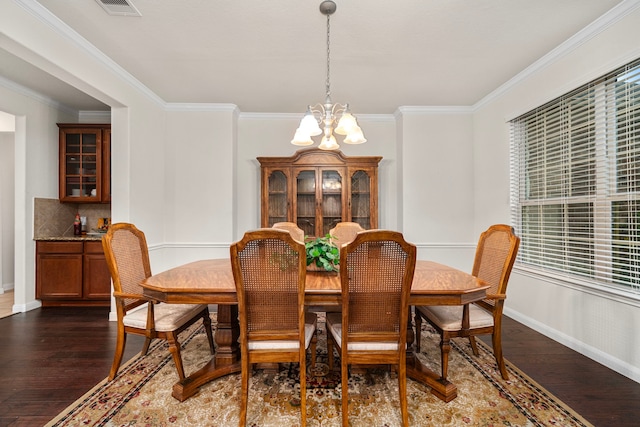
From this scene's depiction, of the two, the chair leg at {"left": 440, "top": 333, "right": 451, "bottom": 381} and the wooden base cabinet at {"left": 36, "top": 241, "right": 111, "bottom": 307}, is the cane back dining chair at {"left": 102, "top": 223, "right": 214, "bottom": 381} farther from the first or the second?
the wooden base cabinet at {"left": 36, "top": 241, "right": 111, "bottom": 307}

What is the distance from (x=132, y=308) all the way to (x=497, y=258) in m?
2.57

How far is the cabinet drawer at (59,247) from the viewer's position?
339 centimetres

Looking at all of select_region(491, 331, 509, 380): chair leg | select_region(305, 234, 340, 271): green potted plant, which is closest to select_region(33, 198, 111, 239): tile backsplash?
select_region(305, 234, 340, 271): green potted plant

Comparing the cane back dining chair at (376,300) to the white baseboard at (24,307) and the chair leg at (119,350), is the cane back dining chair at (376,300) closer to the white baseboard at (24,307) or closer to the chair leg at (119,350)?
the chair leg at (119,350)

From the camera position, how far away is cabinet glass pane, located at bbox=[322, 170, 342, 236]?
12.4 feet

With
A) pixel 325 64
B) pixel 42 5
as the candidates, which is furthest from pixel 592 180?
pixel 42 5

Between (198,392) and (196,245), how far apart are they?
221cm

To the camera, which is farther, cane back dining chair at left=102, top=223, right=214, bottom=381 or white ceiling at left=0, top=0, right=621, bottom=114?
white ceiling at left=0, top=0, right=621, bottom=114

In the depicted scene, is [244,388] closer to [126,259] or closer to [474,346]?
[126,259]

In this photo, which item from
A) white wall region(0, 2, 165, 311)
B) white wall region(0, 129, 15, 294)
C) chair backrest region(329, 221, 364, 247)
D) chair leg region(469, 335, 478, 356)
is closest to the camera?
chair leg region(469, 335, 478, 356)

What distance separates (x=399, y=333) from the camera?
1522 millimetres

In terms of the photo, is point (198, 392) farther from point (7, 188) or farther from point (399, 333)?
point (7, 188)

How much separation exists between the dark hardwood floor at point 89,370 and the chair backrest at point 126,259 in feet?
2.12

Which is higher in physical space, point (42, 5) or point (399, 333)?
point (42, 5)
